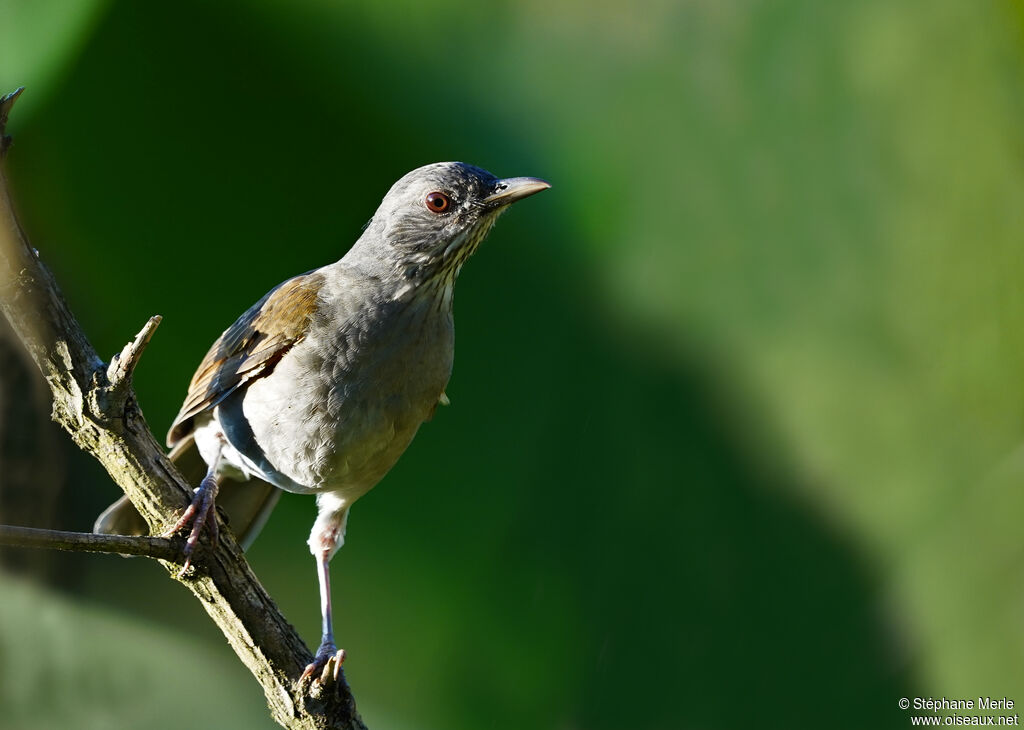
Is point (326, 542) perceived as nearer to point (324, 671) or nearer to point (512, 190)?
point (324, 671)

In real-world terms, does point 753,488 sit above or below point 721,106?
below

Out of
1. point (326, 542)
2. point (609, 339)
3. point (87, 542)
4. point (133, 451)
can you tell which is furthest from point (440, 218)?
point (609, 339)

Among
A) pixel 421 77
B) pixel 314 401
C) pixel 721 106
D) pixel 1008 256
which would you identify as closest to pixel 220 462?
pixel 314 401

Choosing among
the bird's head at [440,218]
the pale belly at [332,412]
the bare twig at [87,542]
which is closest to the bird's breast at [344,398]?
the pale belly at [332,412]

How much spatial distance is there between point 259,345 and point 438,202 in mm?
663

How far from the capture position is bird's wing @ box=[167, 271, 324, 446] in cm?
239

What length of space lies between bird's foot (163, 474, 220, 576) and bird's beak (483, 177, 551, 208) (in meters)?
1.10

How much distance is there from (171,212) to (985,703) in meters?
4.21

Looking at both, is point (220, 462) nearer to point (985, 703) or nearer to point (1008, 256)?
point (985, 703)

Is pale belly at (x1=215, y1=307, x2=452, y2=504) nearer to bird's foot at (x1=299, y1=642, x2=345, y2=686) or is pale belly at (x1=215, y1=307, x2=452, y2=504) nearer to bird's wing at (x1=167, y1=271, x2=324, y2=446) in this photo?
bird's wing at (x1=167, y1=271, x2=324, y2=446)

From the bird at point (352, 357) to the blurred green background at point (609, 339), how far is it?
4.85 ft

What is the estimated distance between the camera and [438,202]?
2.45m

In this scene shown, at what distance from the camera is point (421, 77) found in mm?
4090

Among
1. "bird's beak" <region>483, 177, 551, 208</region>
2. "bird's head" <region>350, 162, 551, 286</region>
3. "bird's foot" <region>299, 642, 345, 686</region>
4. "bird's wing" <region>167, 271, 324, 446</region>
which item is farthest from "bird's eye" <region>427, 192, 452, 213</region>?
"bird's foot" <region>299, 642, 345, 686</region>
